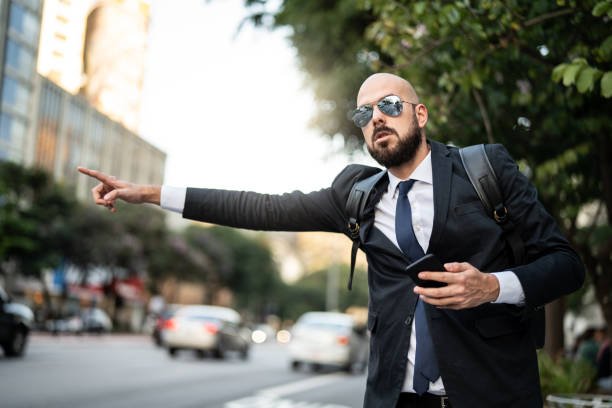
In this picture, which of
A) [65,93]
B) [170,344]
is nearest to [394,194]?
[170,344]

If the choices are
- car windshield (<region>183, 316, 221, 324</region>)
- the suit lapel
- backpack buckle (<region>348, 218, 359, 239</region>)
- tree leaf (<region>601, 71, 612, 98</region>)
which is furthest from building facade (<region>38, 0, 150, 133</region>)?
the suit lapel

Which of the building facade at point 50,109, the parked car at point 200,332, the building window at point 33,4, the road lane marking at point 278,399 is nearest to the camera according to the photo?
the road lane marking at point 278,399

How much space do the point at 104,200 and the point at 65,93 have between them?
2076 inches

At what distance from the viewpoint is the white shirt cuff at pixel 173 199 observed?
2.80 m

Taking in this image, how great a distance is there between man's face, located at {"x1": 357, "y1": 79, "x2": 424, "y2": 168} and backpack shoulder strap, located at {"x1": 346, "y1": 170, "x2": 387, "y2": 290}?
85mm

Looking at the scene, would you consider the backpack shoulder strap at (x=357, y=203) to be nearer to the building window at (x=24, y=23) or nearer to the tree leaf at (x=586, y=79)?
the tree leaf at (x=586, y=79)

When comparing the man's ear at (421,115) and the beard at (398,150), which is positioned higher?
the man's ear at (421,115)

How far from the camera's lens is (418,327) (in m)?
2.40

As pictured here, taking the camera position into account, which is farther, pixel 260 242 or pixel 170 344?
pixel 260 242

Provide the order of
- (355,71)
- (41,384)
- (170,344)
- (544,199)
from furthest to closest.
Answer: (170,344), (41,384), (355,71), (544,199)

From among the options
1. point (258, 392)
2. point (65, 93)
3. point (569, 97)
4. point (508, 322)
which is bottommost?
point (258, 392)

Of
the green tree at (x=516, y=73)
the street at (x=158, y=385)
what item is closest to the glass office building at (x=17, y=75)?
the street at (x=158, y=385)

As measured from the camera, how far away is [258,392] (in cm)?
1288

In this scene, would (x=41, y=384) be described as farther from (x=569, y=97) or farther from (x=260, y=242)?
(x=260, y=242)
